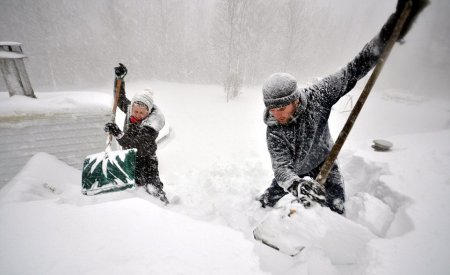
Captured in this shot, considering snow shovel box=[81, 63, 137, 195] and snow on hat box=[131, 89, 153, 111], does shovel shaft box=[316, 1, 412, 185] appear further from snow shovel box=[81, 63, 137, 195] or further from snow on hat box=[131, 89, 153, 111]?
snow on hat box=[131, 89, 153, 111]

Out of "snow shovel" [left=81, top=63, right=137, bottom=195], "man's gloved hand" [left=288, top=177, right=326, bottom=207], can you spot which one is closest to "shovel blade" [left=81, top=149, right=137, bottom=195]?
"snow shovel" [left=81, top=63, right=137, bottom=195]

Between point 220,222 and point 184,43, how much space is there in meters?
30.3

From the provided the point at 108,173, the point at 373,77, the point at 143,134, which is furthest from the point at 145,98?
the point at 373,77

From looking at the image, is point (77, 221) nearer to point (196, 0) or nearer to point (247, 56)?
point (247, 56)

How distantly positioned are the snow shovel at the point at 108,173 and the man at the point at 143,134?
44 cm

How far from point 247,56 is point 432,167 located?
69.0 ft

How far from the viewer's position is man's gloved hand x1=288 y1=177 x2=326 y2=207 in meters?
1.68

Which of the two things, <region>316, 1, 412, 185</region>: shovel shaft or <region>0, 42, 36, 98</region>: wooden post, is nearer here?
<region>316, 1, 412, 185</region>: shovel shaft

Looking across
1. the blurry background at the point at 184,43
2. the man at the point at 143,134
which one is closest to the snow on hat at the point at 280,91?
the man at the point at 143,134

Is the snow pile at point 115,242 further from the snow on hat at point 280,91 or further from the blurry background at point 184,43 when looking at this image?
the blurry background at point 184,43

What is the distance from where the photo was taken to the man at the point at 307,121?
1.84m

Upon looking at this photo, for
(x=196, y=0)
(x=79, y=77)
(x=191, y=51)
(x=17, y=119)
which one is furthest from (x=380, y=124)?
(x=196, y=0)

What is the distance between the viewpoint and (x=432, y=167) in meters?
3.45

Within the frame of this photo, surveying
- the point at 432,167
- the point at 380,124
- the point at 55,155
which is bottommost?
the point at 380,124
